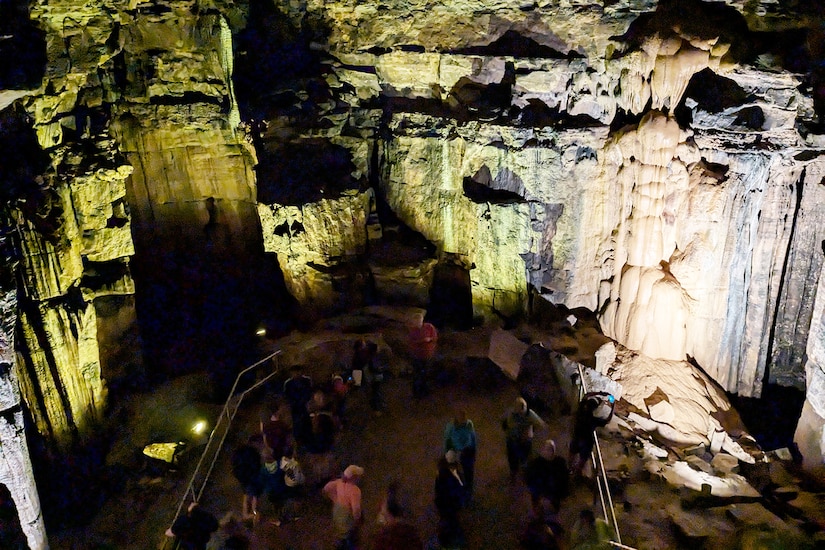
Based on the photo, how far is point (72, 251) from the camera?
9398 millimetres

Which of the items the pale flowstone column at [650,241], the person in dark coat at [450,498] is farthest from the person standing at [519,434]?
the pale flowstone column at [650,241]

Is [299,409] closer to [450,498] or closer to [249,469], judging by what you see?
[249,469]

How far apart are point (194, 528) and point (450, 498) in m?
2.36

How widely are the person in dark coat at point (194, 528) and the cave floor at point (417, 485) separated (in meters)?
0.78

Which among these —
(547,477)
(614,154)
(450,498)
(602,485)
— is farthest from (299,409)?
(614,154)

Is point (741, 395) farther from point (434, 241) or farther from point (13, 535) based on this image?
point (13, 535)

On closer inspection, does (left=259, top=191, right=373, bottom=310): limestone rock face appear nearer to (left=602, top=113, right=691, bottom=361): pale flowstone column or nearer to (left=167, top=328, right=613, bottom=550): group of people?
(left=602, top=113, right=691, bottom=361): pale flowstone column

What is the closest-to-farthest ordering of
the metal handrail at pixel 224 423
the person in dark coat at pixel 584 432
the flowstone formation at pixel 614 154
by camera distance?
1. the person in dark coat at pixel 584 432
2. the metal handrail at pixel 224 423
3. the flowstone formation at pixel 614 154

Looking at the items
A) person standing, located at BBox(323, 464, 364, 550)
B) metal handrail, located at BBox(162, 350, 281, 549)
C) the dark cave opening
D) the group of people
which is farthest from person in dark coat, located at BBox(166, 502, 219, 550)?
the dark cave opening

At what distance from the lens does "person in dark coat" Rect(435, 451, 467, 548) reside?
6105 mm

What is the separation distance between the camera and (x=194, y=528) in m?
5.93

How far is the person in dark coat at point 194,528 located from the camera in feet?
19.5

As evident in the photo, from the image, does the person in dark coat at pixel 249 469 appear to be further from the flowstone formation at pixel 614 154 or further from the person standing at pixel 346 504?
the flowstone formation at pixel 614 154

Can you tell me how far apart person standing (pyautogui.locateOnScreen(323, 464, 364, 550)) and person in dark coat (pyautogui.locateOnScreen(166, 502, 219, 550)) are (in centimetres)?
111
